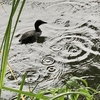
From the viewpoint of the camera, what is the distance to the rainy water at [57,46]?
511 centimetres

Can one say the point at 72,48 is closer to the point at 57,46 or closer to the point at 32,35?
the point at 57,46

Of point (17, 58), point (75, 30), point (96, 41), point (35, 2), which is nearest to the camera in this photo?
point (17, 58)

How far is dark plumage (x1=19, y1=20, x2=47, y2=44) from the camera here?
614 cm

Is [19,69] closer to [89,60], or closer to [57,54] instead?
[57,54]

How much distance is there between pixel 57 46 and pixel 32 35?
612mm

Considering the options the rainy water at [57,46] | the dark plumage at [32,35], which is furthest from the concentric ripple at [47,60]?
the dark plumage at [32,35]

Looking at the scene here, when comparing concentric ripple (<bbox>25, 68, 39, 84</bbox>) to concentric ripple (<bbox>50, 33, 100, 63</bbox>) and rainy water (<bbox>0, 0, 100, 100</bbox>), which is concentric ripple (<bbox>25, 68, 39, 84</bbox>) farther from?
concentric ripple (<bbox>50, 33, 100, 63</bbox>)

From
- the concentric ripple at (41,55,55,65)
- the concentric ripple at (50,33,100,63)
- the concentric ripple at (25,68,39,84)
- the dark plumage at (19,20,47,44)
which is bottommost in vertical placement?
the concentric ripple at (50,33,100,63)

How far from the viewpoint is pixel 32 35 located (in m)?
6.32

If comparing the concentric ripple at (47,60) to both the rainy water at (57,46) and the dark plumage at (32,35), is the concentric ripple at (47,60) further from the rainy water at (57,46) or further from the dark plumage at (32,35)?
the dark plumage at (32,35)

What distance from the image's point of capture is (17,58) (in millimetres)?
5668

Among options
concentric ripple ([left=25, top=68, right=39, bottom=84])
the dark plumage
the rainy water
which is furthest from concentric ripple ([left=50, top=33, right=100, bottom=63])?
concentric ripple ([left=25, top=68, right=39, bottom=84])

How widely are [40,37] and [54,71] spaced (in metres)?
1.35

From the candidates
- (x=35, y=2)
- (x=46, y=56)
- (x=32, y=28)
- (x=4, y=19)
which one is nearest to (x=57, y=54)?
(x=46, y=56)
